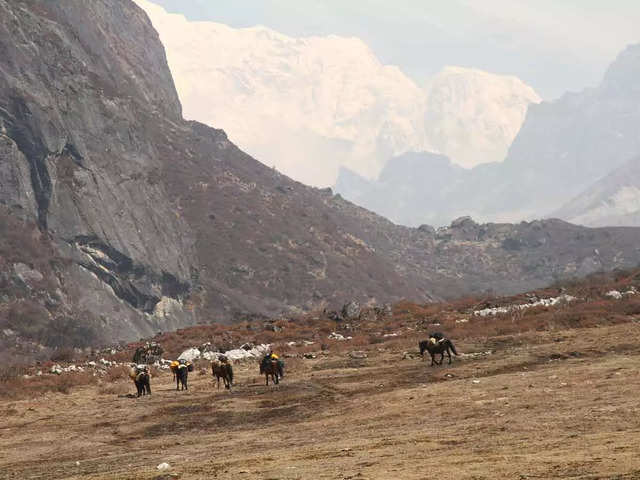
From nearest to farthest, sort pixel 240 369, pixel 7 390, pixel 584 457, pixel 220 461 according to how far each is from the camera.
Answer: pixel 584 457 → pixel 220 461 → pixel 7 390 → pixel 240 369

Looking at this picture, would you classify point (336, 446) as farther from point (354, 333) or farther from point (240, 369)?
point (354, 333)

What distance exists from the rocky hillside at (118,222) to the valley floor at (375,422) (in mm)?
56492

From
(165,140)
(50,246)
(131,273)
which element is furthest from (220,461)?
(165,140)

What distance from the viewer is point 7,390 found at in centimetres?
3581

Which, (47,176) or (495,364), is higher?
(47,176)

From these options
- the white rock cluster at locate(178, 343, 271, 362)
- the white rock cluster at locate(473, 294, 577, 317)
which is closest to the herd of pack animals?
the white rock cluster at locate(178, 343, 271, 362)

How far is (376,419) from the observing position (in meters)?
21.6

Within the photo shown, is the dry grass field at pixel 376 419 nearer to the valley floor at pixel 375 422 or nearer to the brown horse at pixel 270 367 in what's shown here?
the valley floor at pixel 375 422

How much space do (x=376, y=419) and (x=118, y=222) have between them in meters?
95.8

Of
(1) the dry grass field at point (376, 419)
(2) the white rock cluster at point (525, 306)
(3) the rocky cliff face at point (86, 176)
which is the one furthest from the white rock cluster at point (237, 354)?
(3) the rocky cliff face at point (86, 176)

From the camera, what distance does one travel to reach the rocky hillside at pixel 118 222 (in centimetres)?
9719

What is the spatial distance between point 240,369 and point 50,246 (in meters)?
65.8

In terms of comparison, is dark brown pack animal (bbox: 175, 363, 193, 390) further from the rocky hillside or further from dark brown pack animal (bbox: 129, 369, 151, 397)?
the rocky hillside

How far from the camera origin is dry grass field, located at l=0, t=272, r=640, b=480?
46.4ft
